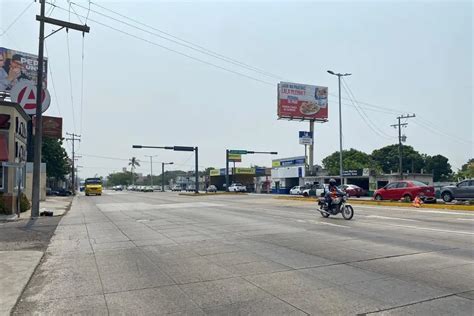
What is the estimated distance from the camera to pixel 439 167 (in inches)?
4144

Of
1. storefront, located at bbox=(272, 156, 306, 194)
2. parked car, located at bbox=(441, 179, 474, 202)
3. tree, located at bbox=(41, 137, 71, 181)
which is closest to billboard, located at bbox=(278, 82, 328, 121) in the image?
storefront, located at bbox=(272, 156, 306, 194)

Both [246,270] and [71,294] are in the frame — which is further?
[246,270]

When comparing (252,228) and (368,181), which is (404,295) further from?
(368,181)

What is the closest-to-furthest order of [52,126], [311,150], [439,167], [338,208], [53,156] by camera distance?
[338,208], [52,126], [53,156], [311,150], [439,167]

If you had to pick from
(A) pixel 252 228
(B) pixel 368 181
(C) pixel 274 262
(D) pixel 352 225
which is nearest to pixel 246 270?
(C) pixel 274 262

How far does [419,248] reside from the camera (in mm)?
9477

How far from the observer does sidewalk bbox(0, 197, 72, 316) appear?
21.1 feet

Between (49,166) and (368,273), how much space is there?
192ft

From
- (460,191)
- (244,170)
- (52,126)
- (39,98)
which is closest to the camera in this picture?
(39,98)

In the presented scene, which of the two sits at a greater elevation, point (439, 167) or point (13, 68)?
point (13, 68)

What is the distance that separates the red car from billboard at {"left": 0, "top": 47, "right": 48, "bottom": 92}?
39.7m

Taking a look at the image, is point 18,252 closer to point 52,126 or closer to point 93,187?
point 52,126

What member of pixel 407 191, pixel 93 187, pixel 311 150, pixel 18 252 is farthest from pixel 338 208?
pixel 93 187

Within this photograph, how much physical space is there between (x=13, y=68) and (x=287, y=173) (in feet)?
154
